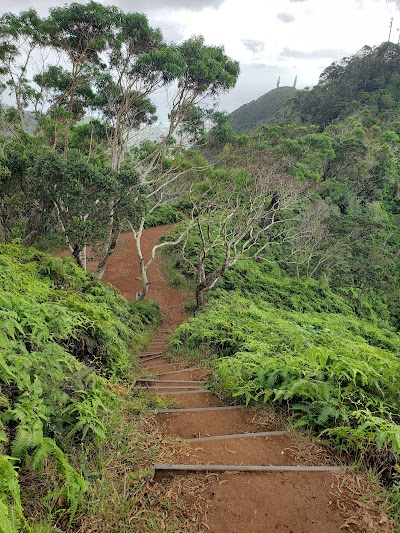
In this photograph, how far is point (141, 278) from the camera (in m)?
17.4

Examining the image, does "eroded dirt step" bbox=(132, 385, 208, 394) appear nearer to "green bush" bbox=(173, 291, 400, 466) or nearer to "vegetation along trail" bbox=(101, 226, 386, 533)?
"vegetation along trail" bbox=(101, 226, 386, 533)

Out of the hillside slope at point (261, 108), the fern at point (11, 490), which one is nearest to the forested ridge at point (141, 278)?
the fern at point (11, 490)

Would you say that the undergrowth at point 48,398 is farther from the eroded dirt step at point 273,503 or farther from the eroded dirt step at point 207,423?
the eroded dirt step at point 273,503

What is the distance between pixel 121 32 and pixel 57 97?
3761 mm

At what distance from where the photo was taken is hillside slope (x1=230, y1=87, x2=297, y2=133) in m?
86.1

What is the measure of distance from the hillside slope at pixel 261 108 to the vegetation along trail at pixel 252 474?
280 feet

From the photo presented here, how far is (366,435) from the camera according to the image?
3.26 metres

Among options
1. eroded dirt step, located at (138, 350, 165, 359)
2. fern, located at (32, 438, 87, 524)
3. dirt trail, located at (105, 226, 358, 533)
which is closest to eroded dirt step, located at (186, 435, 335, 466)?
dirt trail, located at (105, 226, 358, 533)

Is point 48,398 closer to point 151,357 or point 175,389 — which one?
point 175,389

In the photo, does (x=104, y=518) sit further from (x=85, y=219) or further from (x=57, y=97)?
(x=57, y=97)

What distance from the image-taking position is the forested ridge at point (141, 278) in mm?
2867

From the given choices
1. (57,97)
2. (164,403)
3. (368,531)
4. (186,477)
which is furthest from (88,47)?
(368,531)

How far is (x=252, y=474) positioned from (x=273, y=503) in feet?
0.98

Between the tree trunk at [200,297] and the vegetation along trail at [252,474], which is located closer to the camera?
the vegetation along trail at [252,474]
